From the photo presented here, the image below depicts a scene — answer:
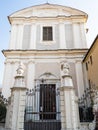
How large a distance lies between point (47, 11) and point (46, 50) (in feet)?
19.9

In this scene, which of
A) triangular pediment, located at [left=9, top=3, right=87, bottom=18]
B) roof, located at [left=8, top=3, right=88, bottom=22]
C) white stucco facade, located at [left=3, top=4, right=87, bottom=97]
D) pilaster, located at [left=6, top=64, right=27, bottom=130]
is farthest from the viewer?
triangular pediment, located at [left=9, top=3, right=87, bottom=18]

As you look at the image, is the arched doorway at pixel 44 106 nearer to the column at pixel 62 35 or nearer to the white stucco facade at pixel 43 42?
the white stucco facade at pixel 43 42

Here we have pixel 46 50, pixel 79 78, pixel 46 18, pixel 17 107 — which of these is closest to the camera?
pixel 17 107

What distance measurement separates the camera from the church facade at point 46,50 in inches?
652

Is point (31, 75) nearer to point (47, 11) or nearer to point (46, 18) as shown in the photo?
point (46, 18)

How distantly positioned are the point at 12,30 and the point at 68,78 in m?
12.1

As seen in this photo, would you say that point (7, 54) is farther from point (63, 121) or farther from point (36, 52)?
point (63, 121)

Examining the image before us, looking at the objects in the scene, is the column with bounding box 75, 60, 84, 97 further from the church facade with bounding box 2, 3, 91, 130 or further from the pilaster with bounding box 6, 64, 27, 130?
the pilaster with bounding box 6, 64, 27, 130

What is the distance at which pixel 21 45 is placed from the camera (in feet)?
64.9

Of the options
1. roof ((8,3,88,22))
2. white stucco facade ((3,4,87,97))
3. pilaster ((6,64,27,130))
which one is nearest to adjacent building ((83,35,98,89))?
white stucco facade ((3,4,87,97))

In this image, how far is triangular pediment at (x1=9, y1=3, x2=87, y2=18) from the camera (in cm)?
2170

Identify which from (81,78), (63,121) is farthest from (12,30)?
(63,121)

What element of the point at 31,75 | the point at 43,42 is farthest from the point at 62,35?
the point at 31,75

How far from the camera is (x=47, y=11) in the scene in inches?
873
